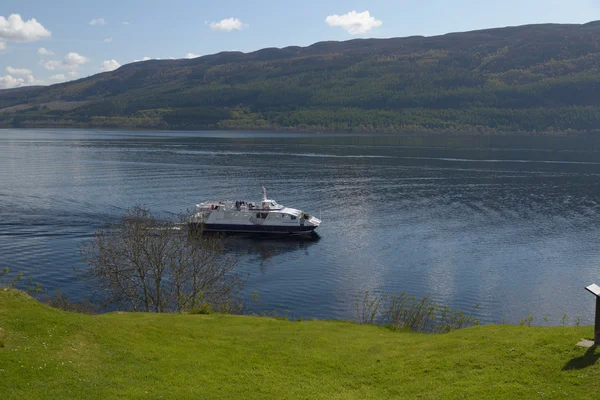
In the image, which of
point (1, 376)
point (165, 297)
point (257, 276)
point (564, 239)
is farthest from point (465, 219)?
point (1, 376)

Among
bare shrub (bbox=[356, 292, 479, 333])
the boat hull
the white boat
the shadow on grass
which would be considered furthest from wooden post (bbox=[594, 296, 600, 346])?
the white boat

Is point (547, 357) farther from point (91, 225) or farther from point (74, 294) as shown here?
point (91, 225)

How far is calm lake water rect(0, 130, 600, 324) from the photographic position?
6869 centimetres

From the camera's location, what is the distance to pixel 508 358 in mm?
23984

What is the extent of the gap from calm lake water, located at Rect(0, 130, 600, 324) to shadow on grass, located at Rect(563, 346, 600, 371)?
125 ft

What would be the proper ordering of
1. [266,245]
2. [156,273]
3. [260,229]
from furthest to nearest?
[260,229] < [266,245] < [156,273]

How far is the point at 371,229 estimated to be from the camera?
102 metres

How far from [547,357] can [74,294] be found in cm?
5443

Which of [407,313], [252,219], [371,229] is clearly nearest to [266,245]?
[252,219]

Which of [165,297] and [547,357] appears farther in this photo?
[165,297]

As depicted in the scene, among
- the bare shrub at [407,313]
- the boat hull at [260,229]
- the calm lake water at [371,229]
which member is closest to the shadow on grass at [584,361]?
the bare shrub at [407,313]

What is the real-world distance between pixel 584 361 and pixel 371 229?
7926cm

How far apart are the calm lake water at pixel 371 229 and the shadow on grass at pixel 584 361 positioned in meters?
38.2

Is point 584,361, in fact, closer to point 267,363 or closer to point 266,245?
point 267,363
